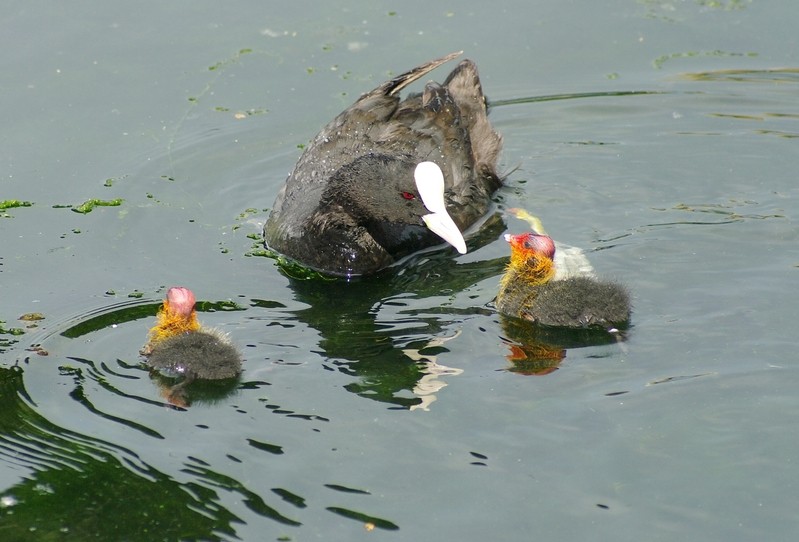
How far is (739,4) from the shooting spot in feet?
31.8

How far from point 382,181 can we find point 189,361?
1926mm

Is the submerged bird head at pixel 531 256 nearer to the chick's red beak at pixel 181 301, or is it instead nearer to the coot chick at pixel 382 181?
the coot chick at pixel 382 181

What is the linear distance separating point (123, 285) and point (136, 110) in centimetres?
227

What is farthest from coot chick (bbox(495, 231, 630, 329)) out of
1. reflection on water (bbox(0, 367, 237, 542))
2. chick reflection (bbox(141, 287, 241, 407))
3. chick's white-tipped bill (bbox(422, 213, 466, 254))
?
reflection on water (bbox(0, 367, 237, 542))

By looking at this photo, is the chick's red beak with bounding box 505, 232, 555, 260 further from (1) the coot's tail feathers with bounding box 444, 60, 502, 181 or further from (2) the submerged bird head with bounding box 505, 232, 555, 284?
(1) the coot's tail feathers with bounding box 444, 60, 502, 181

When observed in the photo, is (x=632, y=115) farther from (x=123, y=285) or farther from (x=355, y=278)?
(x=123, y=285)

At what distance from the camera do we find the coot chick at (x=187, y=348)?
5738 mm

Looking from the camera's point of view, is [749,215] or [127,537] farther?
[749,215]

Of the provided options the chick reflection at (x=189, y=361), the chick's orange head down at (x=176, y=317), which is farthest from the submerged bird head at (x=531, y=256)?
the chick's orange head down at (x=176, y=317)

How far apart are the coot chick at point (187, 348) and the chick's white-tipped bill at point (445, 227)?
4.72ft

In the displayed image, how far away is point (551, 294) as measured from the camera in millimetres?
6289

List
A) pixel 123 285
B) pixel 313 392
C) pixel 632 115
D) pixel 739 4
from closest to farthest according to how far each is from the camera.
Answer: pixel 313 392
pixel 123 285
pixel 632 115
pixel 739 4

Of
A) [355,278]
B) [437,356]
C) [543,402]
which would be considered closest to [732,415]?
[543,402]

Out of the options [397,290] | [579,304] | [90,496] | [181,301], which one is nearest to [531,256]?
[579,304]
